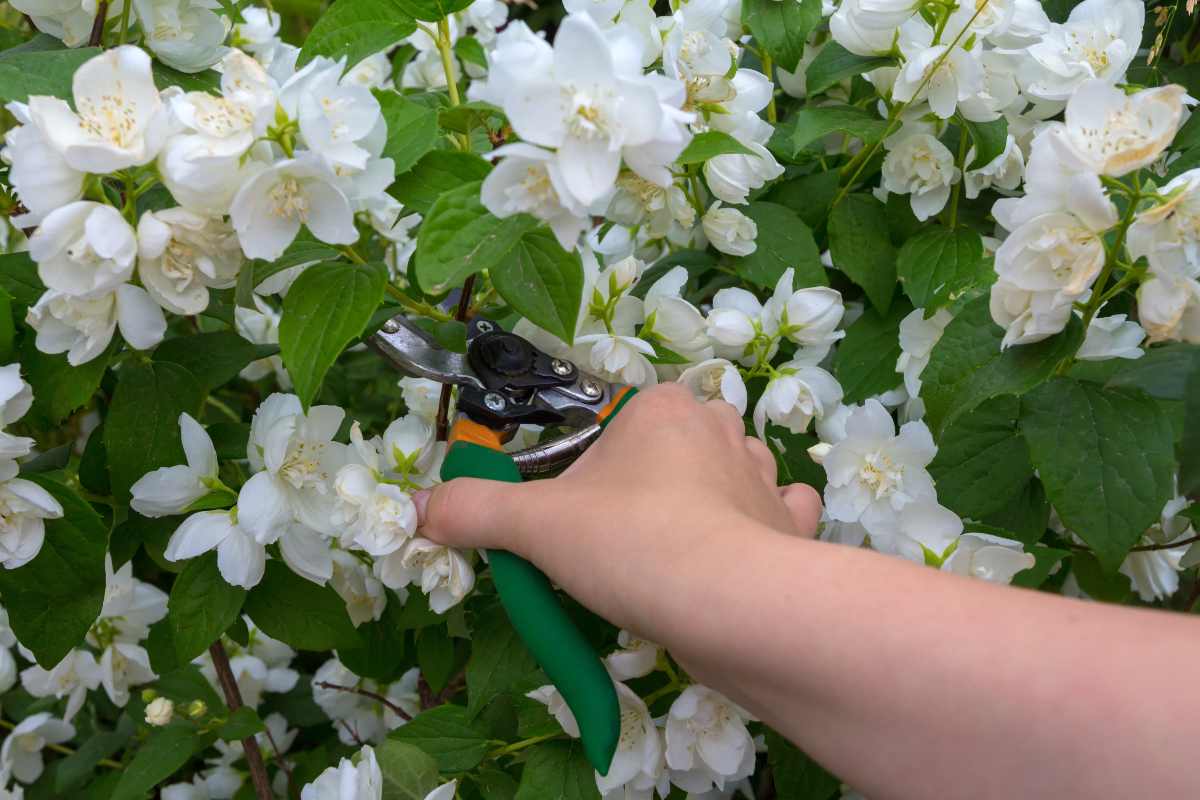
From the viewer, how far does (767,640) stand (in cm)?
83

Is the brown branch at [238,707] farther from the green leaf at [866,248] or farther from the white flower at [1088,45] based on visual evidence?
the white flower at [1088,45]

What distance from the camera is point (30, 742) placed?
206 centimetres

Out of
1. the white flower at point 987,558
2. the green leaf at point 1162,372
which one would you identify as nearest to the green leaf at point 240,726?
the white flower at point 987,558

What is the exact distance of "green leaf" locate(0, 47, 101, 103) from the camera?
1.22 metres

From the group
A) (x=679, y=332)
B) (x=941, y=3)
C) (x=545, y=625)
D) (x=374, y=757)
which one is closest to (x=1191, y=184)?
(x=941, y=3)

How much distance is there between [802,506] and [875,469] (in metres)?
0.16

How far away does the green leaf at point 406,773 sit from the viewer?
1360 millimetres

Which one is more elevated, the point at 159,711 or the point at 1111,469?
the point at 1111,469

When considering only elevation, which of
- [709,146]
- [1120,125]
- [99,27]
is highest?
[1120,125]

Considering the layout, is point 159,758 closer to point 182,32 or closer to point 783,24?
point 182,32

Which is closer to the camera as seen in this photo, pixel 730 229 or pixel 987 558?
pixel 987 558

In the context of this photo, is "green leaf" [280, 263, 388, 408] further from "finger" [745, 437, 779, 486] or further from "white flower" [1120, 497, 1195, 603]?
"white flower" [1120, 497, 1195, 603]

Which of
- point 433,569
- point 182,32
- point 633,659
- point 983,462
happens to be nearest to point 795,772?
point 633,659

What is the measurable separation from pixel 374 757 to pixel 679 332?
25.1 inches
